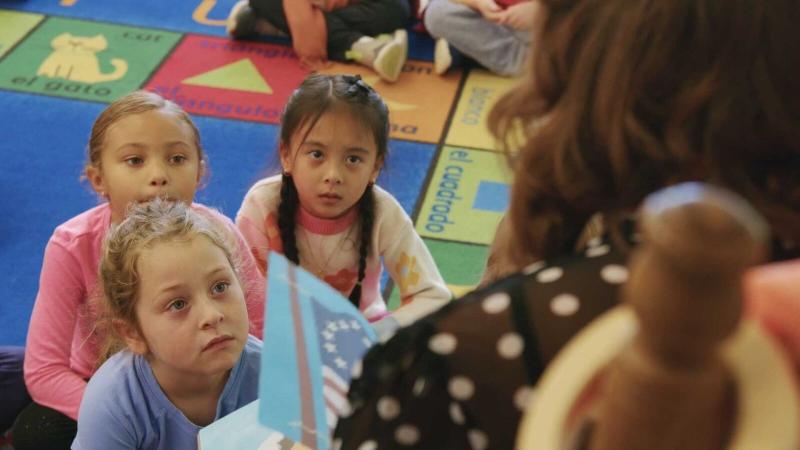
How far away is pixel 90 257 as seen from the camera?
4.93 feet

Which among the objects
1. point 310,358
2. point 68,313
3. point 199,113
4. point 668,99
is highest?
point 668,99

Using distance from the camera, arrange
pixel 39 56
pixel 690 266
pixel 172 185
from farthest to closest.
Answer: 1. pixel 39 56
2. pixel 172 185
3. pixel 690 266

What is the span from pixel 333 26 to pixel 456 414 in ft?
7.06

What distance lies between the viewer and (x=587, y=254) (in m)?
0.56

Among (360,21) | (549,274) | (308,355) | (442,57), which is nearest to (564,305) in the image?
(549,274)

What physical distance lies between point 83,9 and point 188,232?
1.70 metres

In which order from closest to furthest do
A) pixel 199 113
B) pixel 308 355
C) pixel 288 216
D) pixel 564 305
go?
pixel 564 305
pixel 308 355
pixel 288 216
pixel 199 113

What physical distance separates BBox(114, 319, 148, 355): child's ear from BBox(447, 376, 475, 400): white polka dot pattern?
0.81 meters

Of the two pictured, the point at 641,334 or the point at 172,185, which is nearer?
the point at 641,334

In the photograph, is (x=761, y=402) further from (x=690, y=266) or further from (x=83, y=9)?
(x=83, y=9)

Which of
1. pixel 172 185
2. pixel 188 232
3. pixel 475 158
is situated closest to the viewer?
pixel 188 232

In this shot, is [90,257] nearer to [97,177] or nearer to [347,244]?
[97,177]

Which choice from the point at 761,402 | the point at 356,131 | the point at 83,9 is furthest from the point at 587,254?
the point at 83,9

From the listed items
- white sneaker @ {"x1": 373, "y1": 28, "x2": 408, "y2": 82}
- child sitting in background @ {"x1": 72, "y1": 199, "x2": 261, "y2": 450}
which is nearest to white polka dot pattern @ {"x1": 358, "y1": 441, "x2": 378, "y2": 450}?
child sitting in background @ {"x1": 72, "y1": 199, "x2": 261, "y2": 450}
